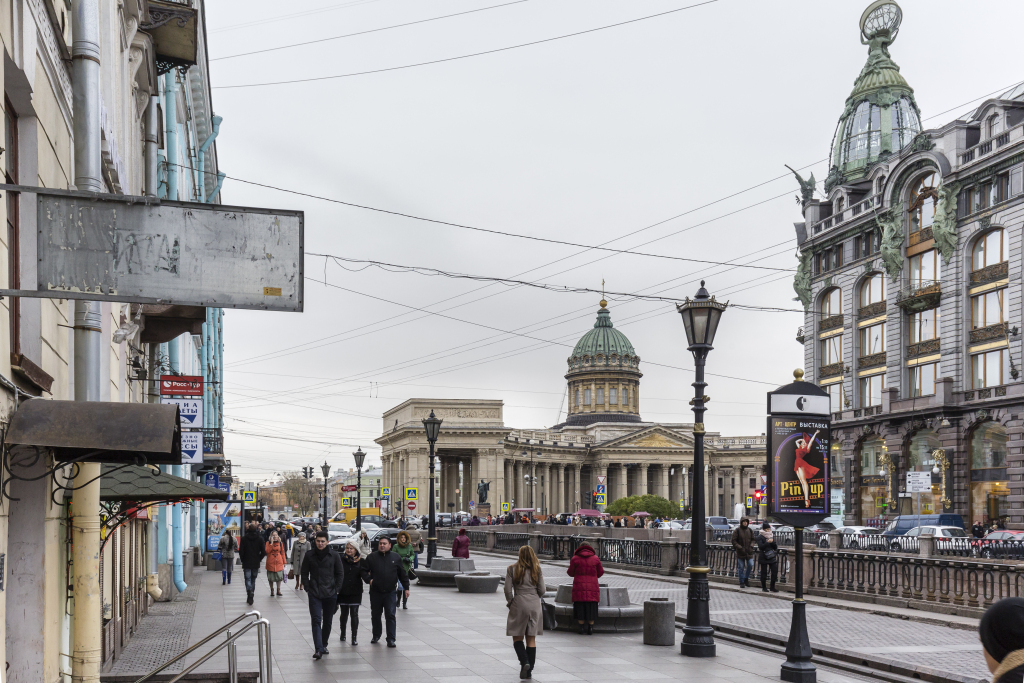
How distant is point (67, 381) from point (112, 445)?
3.43 m

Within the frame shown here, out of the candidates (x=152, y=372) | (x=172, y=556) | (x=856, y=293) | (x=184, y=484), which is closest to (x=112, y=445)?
(x=184, y=484)

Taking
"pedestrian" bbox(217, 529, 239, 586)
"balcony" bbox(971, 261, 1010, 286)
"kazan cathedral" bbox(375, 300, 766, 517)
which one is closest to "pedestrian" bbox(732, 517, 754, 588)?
"pedestrian" bbox(217, 529, 239, 586)

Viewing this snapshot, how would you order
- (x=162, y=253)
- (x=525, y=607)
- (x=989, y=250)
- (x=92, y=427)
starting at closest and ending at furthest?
(x=162, y=253) → (x=92, y=427) → (x=525, y=607) → (x=989, y=250)

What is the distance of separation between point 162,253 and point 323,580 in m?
11.5

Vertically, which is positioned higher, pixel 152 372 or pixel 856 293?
pixel 856 293

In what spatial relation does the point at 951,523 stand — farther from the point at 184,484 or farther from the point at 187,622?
the point at 184,484

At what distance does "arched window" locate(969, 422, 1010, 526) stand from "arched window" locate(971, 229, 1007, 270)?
26.6ft

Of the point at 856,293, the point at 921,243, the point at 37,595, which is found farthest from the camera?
the point at 856,293

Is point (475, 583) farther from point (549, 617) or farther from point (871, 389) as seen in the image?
point (871, 389)

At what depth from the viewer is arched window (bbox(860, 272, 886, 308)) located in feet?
219

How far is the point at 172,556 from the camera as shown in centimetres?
2553

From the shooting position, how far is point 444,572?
2864 centimetres

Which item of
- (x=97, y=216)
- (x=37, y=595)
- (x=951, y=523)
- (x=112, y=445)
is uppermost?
(x=97, y=216)

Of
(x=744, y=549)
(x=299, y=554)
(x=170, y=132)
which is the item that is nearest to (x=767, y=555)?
(x=744, y=549)
